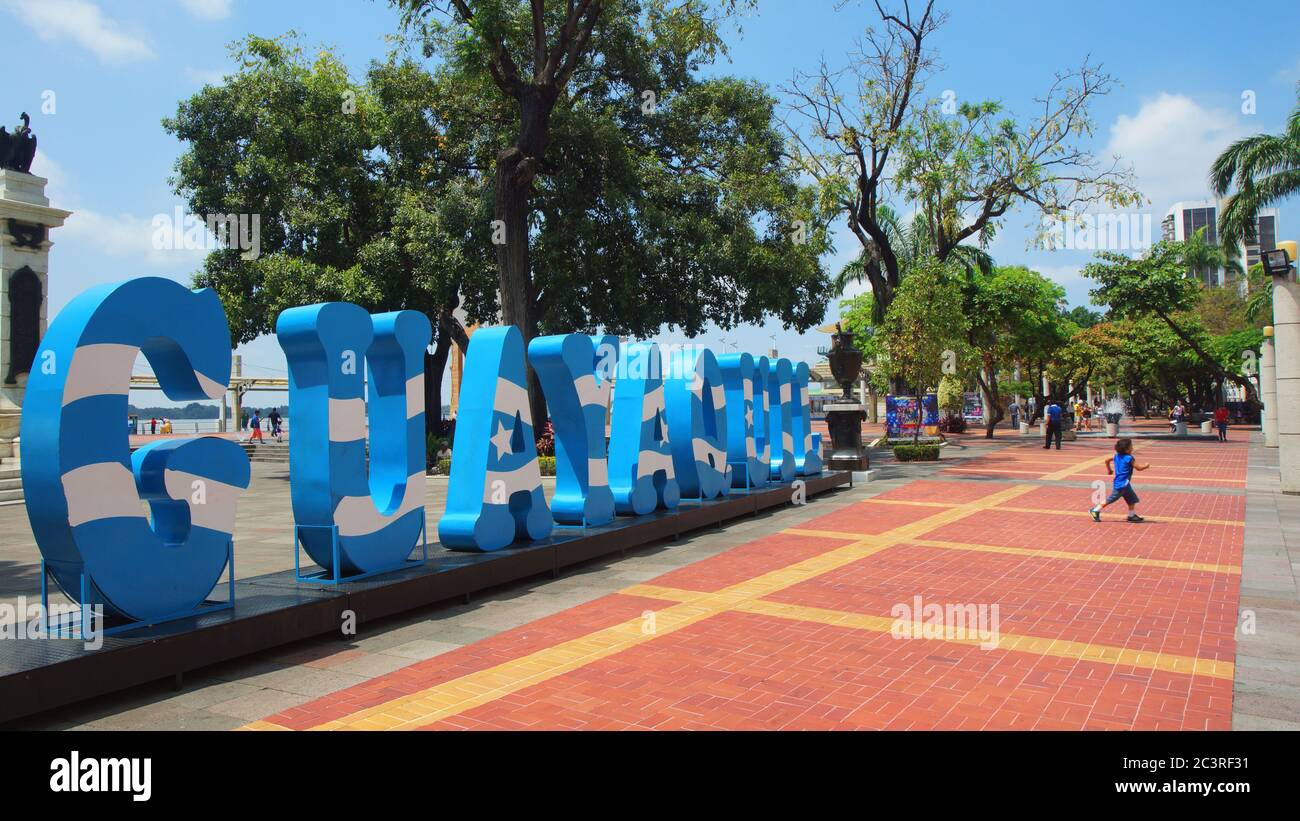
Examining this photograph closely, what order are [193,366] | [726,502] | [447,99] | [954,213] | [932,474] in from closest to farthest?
[193,366] < [726,502] < [932,474] < [447,99] < [954,213]

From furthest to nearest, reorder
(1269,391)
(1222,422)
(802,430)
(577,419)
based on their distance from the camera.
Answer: (1222,422) < (1269,391) < (802,430) < (577,419)

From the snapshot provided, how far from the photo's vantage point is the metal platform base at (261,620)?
5.05m

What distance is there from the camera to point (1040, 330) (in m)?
36.8

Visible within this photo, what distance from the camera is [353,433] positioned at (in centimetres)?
757

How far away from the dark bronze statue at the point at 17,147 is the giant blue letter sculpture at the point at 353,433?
17455 mm

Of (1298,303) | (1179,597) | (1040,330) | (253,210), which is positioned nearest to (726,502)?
(1179,597)

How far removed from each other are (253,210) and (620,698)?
21839 millimetres

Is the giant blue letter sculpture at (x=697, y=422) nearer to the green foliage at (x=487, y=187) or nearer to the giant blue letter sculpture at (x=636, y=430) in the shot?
the giant blue letter sculpture at (x=636, y=430)

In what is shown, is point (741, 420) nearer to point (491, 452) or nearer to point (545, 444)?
point (491, 452)

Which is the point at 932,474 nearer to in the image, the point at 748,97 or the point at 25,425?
the point at 748,97

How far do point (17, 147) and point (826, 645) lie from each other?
73.0 ft

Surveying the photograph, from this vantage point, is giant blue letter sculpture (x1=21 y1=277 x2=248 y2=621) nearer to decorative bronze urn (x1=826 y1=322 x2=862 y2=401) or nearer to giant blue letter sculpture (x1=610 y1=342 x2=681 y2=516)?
giant blue letter sculpture (x1=610 y1=342 x2=681 y2=516)

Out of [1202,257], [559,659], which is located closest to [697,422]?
[559,659]

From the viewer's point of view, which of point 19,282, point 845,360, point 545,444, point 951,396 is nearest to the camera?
point 19,282
